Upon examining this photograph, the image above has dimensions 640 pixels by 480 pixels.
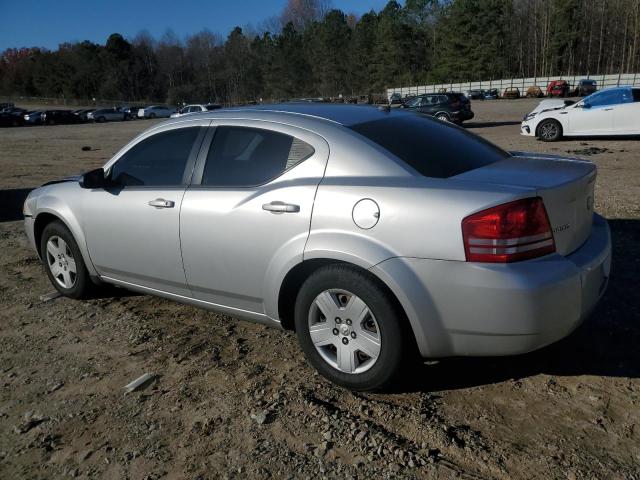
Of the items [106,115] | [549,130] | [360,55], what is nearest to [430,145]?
[549,130]

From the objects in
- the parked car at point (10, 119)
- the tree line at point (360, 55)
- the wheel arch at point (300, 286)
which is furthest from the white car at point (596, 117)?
the tree line at point (360, 55)

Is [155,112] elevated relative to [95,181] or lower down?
lower down

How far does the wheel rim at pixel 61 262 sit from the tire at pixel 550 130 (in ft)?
47.7

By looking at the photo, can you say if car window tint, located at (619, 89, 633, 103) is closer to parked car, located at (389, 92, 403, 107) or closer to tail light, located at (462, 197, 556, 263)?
parked car, located at (389, 92, 403, 107)

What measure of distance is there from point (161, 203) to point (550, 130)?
1464 centimetres

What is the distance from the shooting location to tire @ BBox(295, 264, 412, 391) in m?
2.82

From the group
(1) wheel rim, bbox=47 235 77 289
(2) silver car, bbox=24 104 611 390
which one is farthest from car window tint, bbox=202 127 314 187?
(1) wheel rim, bbox=47 235 77 289

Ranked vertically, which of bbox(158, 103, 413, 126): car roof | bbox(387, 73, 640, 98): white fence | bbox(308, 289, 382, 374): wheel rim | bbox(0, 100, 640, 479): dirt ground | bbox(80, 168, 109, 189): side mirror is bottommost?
bbox(387, 73, 640, 98): white fence

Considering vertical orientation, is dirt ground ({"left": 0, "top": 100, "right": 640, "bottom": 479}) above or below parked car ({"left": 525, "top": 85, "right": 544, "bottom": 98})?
above

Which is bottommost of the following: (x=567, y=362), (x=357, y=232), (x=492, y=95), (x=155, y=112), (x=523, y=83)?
(x=492, y=95)

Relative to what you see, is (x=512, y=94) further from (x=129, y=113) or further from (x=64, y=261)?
(x=64, y=261)

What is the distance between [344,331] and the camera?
3.01 metres

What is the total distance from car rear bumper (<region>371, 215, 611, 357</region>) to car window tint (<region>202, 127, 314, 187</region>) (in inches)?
37.7

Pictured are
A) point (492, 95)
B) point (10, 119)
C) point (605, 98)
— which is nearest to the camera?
point (605, 98)
